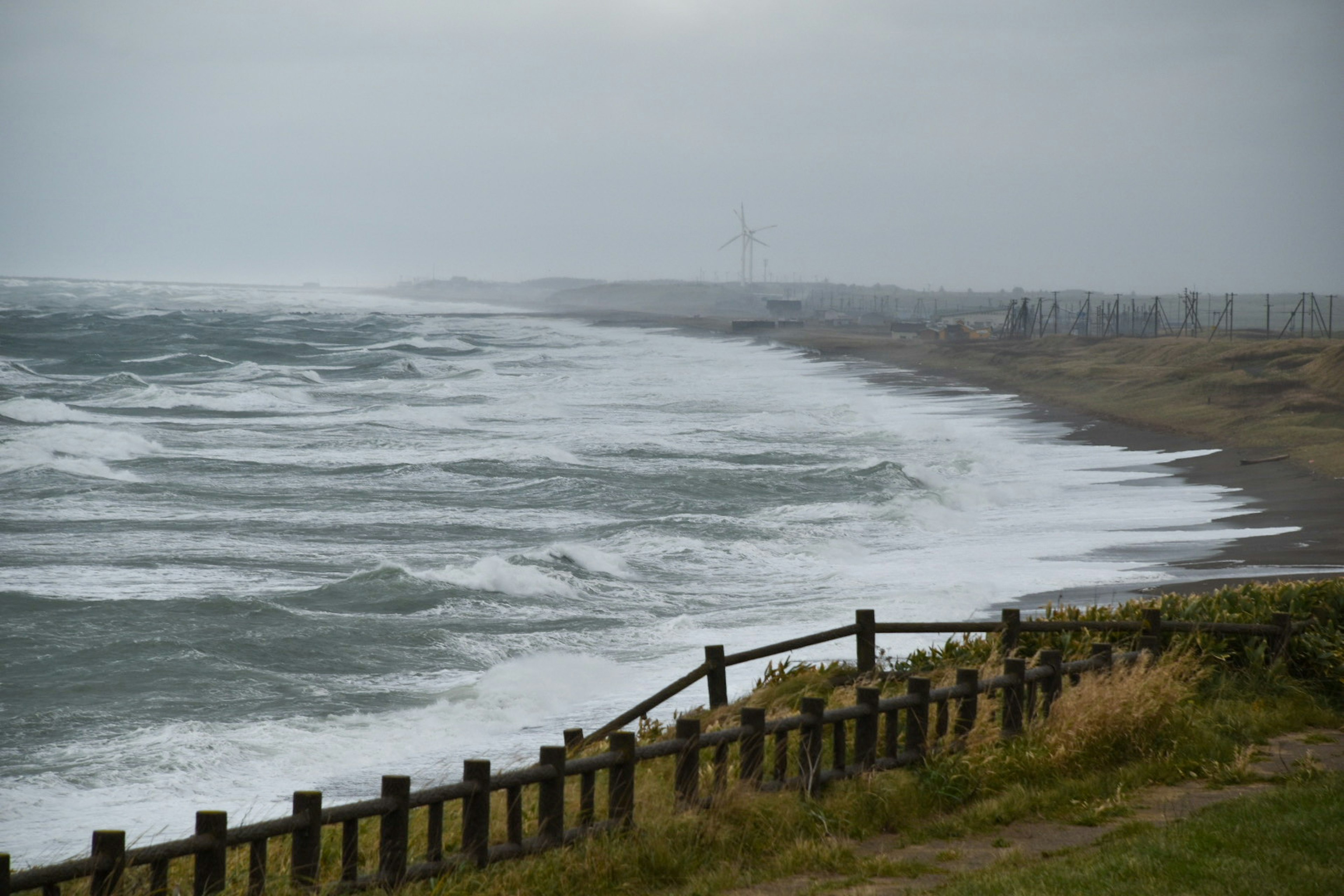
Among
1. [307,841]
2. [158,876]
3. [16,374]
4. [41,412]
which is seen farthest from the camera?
[16,374]

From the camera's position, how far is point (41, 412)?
174 ft

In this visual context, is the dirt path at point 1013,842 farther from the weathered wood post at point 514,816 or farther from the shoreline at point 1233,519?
the shoreline at point 1233,519

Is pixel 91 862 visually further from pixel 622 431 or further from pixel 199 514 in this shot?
pixel 622 431

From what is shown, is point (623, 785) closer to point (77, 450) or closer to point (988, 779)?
point (988, 779)

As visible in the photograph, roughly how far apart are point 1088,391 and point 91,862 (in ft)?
210

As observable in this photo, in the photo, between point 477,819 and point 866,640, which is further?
point 866,640

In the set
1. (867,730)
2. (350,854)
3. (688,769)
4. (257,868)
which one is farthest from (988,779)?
(257,868)

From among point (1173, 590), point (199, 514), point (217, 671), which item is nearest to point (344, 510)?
point (199, 514)

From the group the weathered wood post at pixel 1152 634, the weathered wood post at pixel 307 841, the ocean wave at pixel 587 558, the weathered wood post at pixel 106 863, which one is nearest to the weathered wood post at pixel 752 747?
the weathered wood post at pixel 307 841

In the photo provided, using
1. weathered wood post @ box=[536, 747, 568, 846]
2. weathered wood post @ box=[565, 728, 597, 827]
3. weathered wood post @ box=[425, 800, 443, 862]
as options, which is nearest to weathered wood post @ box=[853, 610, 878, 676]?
weathered wood post @ box=[565, 728, 597, 827]

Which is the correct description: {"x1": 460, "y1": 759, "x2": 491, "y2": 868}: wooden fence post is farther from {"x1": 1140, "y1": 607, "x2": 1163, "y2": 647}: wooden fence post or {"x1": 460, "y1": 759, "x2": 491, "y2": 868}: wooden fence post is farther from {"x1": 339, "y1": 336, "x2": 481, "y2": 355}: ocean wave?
{"x1": 339, "y1": 336, "x2": 481, "y2": 355}: ocean wave

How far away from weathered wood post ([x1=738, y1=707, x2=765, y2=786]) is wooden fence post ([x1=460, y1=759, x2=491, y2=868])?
5.84ft

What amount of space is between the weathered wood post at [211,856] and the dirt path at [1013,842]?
286 cm

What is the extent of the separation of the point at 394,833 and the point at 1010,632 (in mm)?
6480
